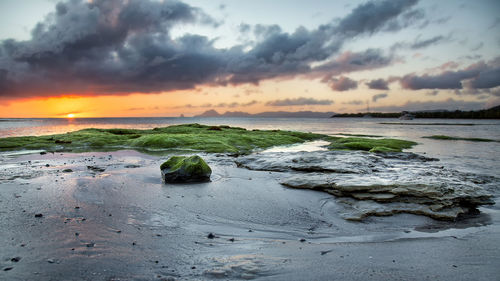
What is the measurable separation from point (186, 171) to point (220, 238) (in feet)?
22.1

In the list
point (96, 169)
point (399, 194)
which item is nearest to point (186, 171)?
point (96, 169)

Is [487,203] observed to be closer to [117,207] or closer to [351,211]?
[351,211]

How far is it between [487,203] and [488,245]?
4.19 metres

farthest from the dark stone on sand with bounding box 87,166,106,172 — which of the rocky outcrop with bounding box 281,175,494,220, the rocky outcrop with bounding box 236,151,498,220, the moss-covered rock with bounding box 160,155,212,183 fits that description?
the rocky outcrop with bounding box 281,175,494,220

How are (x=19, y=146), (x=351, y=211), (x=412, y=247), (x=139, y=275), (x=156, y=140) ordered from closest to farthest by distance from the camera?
(x=139, y=275) → (x=412, y=247) → (x=351, y=211) → (x=19, y=146) → (x=156, y=140)

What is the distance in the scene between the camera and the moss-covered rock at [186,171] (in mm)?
13156

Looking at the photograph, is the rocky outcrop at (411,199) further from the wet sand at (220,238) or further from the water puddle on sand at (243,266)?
the water puddle on sand at (243,266)

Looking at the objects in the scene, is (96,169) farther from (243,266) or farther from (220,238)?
(243,266)

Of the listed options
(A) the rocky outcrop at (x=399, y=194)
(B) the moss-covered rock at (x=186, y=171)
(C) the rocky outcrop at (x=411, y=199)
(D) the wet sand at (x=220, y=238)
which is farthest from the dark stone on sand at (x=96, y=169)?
(C) the rocky outcrop at (x=411, y=199)

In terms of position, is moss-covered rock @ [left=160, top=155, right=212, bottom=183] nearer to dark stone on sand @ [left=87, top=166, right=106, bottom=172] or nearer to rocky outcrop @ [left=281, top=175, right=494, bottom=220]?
dark stone on sand @ [left=87, top=166, right=106, bottom=172]

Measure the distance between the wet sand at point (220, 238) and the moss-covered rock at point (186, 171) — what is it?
4.68ft

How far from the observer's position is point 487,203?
9.80 meters

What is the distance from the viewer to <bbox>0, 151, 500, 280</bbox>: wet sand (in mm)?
5336

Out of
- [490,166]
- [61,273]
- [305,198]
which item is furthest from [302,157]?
[61,273]
